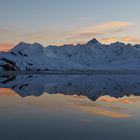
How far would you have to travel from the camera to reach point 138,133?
20109 millimetres

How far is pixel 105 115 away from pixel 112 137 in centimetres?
883

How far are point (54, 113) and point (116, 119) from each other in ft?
17.8

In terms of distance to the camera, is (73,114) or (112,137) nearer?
(112,137)

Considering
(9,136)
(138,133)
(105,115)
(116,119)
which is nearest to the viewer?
(9,136)

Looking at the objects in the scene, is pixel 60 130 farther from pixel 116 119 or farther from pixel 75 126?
pixel 116 119

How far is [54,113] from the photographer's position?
2839 cm

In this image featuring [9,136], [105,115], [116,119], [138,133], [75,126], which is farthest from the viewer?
[105,115]

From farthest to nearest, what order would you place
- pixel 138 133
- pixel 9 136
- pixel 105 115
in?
pixel 105 115, pixel 138 133, pixel 9 136

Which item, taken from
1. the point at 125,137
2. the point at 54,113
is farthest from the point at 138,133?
the point at 54,113

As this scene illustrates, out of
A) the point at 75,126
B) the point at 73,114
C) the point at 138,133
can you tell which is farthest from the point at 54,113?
the point at 138,133

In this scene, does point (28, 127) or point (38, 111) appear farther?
point (38, 111)

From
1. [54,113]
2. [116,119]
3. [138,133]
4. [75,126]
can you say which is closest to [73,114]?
[54,113]

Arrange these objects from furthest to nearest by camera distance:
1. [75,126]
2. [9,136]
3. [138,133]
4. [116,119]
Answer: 1. [116,119]
2. [75,126]
3. [138,133]
4. [9,136]

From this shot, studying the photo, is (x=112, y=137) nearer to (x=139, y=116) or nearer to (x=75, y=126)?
(x=75, y=126)
